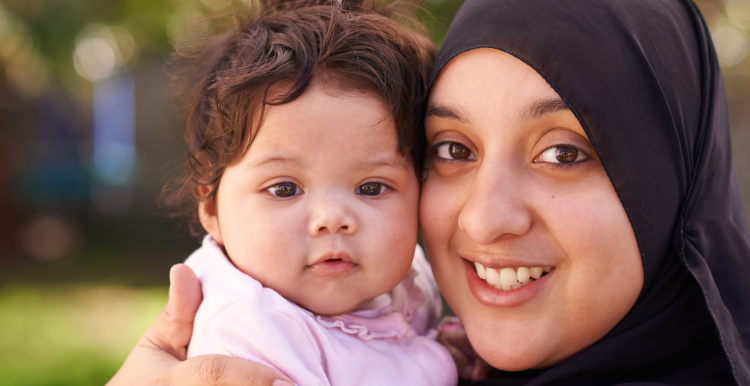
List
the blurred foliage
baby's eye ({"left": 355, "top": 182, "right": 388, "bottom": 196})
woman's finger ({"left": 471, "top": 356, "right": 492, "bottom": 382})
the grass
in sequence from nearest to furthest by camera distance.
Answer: baby's eye ({"left": 355, "top": 182, "right": 388, "bottom": 196}) < woman's finger ({"left": 471, "top": 356, "right": 492, "bottom": 382}) < the grass < the blurred foliage

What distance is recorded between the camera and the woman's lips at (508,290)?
73.8 inches

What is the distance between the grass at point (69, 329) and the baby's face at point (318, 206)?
3.90 metres

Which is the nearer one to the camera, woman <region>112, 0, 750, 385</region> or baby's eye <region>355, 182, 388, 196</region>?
woman <region>112, 0, 750, 385</region>

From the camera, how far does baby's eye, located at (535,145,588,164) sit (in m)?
1.83

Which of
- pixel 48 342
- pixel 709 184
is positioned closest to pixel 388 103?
pixel 709 184

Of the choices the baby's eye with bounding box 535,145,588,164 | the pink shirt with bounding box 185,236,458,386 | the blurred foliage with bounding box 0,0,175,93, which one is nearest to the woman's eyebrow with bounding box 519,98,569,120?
the baby's eye with bounding box 535,145,588,164

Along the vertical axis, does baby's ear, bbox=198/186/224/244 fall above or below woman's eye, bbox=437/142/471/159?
below

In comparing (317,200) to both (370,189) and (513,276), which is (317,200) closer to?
(370,189)

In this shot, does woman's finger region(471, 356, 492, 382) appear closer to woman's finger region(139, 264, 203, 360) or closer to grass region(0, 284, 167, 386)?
woman's finger region(139, 264, 203, 360)

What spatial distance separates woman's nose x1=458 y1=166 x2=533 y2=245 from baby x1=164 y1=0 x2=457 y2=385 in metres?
0.31

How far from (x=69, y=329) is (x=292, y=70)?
5.61m

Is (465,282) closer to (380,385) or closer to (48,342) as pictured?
(380,385)

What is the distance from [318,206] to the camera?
188 cm

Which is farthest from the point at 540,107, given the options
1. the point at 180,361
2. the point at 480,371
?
the point at 180,361
